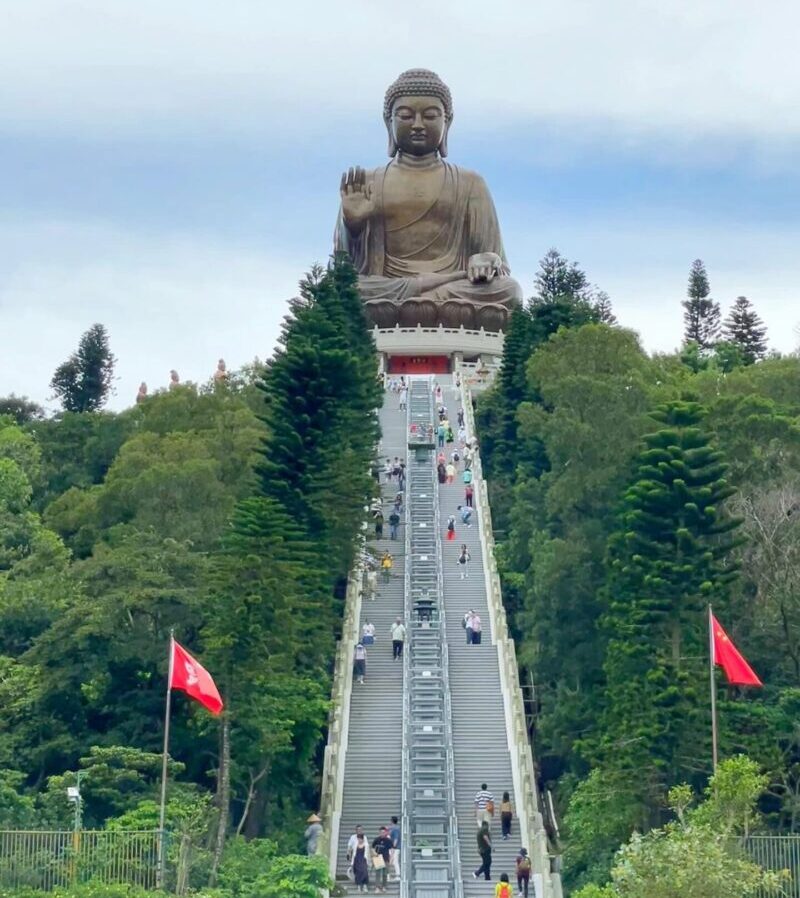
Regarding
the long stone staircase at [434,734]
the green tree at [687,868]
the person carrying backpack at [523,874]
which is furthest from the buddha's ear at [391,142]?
the green tree at [687,868]

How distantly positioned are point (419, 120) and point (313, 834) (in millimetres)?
32124

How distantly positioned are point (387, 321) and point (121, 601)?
1003 inches

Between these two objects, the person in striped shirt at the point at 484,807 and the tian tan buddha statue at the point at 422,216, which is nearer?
the person in striped shirt at the point at 484,807

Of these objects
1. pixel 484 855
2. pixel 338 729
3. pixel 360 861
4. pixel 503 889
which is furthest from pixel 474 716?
pixel 503 889

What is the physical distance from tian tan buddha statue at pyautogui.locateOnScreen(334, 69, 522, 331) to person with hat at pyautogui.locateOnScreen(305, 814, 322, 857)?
29.1m

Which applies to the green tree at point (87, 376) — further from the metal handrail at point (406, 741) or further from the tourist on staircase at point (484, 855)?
the tourist on staircase at point (484, 855)

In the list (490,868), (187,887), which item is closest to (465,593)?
(490,868)

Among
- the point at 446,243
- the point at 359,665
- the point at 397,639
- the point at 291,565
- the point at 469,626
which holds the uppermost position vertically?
the point at 446,243

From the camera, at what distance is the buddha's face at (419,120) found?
53250mm

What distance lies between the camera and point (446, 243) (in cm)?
5362

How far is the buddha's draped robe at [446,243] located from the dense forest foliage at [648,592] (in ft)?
65.1

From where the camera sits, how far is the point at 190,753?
87.6 feet

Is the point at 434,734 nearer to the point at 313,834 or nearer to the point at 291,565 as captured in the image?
the point at 291,565

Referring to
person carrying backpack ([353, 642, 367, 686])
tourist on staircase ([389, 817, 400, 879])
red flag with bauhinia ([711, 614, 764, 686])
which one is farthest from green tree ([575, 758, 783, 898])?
person carrying backpack ([353, 642, 367, 686])
